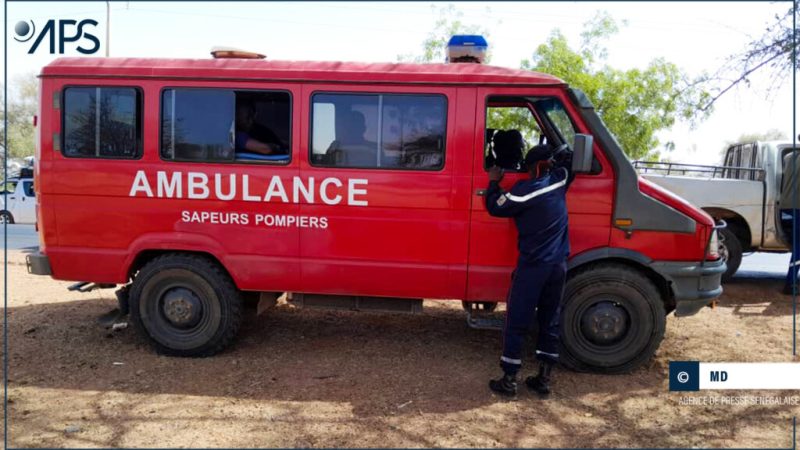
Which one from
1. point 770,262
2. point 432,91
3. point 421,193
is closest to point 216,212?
point 421,193

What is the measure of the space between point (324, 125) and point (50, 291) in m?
5.10

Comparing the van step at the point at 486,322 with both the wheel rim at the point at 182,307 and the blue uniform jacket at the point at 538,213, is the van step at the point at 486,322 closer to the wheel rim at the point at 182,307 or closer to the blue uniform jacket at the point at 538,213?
the blue uniform jacket at the point at 538,213

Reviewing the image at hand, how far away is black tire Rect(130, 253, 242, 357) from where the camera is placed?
531 cm

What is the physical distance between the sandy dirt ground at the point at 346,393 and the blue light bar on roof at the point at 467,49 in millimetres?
2774

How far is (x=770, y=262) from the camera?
37.3 feet

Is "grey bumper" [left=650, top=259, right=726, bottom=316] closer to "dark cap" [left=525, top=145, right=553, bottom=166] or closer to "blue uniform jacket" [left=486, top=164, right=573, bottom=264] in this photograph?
"blue uniform jacket" [left=486, top=164, right=573, bottom=264]

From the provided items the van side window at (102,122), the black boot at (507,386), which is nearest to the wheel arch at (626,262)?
the black boot at (507,386)

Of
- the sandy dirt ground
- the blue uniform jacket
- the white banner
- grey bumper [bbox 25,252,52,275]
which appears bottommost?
the sandy dirt ground

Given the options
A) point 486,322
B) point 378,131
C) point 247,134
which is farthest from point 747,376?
point 247,134

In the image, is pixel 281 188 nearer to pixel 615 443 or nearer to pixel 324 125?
pixel 324 125

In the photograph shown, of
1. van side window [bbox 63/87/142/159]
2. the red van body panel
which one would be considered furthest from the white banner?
van side window [bbox 63/87/142/159]

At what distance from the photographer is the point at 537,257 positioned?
4.50m

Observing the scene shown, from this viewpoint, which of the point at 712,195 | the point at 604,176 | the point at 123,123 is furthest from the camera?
the point at 712,195

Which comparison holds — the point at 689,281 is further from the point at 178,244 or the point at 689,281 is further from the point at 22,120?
the point at 22,120
